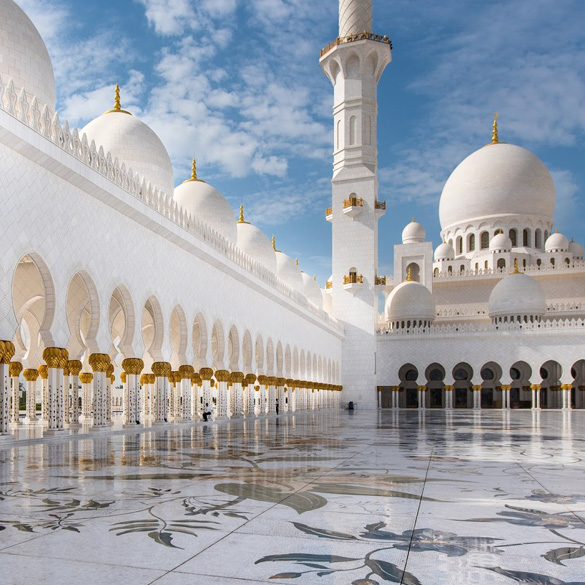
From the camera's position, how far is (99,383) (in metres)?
9.63

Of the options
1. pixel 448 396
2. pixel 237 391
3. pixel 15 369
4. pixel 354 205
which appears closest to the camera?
pixel 15 369

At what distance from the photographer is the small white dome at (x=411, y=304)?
27.3 metres

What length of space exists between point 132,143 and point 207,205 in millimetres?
3700

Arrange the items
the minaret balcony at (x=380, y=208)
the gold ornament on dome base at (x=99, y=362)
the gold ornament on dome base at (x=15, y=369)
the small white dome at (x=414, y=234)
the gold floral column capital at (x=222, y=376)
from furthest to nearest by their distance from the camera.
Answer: the small white dome at (x=414, y=234), the minaret balcony at (x=380, y=208), the gold floral column capital at (x=222, y=376), the gold ornament on dome base at (x=15, y=369), the gold ornament on dome base at (x=99, y=362)

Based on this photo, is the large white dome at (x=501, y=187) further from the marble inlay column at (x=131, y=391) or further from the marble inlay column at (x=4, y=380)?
the marble inlay column at (x=4, y=380)

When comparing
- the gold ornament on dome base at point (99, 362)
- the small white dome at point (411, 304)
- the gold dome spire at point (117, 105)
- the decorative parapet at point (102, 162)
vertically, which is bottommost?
the gold ornament on dome base at point (99, 362)

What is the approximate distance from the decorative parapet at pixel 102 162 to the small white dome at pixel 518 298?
45.5 feet

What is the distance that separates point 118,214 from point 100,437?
3572 mm

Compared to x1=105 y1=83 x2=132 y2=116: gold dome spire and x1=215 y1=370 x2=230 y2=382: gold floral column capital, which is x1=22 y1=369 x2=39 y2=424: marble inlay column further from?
x1=105 y1=83 x2=132 y2=116: gold dome spire

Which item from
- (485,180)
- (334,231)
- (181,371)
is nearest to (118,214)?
(181,371)

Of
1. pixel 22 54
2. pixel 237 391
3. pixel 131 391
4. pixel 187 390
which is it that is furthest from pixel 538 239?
pixel 22 54

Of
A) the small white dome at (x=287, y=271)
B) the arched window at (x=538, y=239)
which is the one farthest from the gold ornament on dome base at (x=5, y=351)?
the arched window at (x=538, y=239)

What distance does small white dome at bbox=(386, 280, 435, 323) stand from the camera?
2733cm

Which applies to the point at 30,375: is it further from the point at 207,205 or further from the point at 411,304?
the point at 411,304
